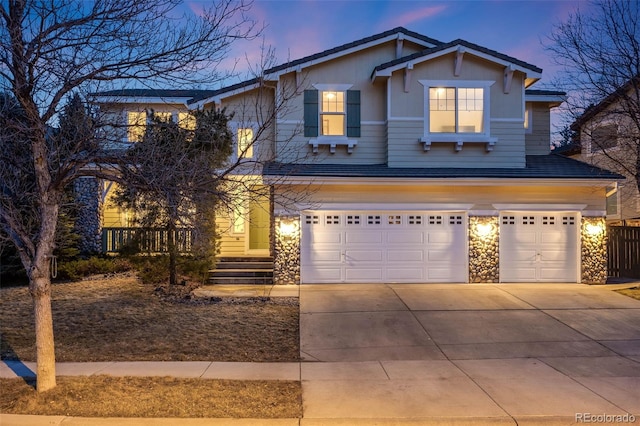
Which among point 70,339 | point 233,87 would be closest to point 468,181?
point 233,87

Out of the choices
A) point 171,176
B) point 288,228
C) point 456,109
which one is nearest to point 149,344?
point 171,176

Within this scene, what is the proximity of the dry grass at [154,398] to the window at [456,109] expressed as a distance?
1069 cm

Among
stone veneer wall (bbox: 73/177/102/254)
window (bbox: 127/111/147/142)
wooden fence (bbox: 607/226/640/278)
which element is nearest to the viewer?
window (bbox: 127/111/147/142)

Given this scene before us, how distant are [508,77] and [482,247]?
5510 millimetres

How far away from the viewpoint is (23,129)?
496cm

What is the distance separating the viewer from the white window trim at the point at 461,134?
1392 centimetres

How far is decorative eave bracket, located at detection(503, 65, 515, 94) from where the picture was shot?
14.0 m

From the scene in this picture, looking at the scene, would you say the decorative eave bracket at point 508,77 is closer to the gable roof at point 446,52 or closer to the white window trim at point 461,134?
the gable roof at point 446,52

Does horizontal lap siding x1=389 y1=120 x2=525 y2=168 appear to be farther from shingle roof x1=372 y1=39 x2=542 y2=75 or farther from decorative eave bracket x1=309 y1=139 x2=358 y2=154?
shingle roof x1=372 y1=39 x2=542 y2=75

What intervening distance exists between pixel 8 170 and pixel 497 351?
7926mm

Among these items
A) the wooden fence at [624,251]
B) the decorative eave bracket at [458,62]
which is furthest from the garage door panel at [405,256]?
the wooden fence at [624,251]

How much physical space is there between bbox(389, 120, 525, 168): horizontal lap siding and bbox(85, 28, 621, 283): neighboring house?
3 centimetres

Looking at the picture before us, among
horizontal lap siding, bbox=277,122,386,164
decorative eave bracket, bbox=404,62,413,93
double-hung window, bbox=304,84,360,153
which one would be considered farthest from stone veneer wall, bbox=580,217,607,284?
double-hung window, bbox=304,84,360,153

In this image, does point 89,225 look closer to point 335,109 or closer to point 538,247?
point 335,109
